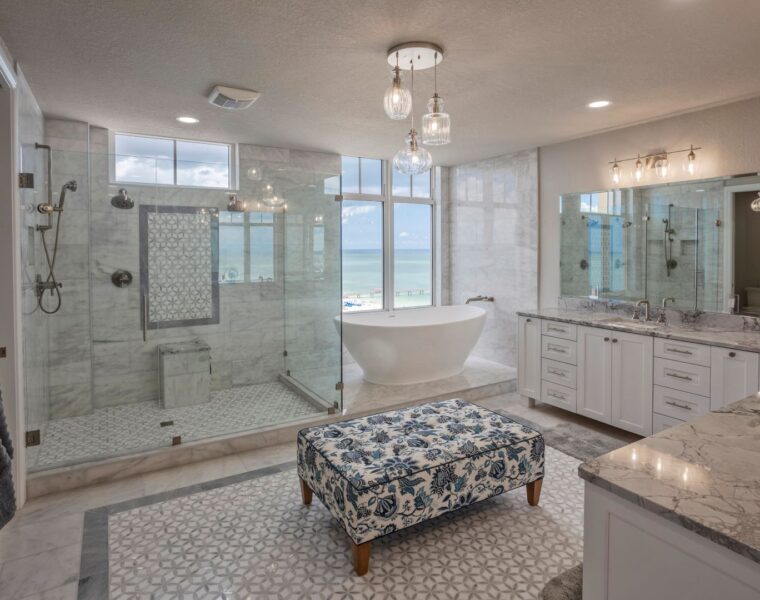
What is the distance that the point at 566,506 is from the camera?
8.87ft

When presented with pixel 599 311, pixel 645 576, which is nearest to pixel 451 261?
pixel 599 311

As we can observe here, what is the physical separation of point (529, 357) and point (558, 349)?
0.33m

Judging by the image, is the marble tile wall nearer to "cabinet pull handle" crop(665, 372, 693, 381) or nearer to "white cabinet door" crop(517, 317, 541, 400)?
"white cabinet door" crop(517, 317, 541, 400)

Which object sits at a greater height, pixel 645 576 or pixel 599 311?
pixel 599 311

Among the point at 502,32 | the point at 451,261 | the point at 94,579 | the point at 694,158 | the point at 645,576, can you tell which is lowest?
the point at 94,579

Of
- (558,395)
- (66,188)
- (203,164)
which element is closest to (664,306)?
(558,395)

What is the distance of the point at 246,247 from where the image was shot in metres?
4.20

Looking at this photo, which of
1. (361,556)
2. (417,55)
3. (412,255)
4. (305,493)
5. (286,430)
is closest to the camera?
(361,556)

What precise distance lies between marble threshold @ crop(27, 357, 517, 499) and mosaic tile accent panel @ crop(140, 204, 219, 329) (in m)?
1.04

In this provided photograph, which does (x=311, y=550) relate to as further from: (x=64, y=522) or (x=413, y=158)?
(x=413, y=158)

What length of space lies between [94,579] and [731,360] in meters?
3.58

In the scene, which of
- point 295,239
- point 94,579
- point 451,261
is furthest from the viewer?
point 451,261

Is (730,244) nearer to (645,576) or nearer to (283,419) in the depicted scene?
(645,576)

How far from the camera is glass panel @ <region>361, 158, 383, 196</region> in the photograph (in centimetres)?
566
